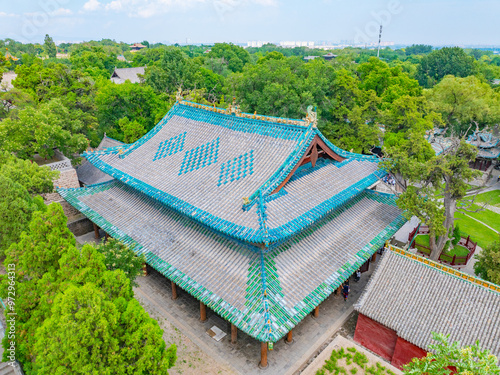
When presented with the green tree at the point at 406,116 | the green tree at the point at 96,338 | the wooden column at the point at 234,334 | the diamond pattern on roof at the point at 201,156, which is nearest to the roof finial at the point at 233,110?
→ the diamond pattern on roof at the point at 201,156

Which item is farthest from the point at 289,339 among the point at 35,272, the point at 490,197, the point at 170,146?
the point at 490,197

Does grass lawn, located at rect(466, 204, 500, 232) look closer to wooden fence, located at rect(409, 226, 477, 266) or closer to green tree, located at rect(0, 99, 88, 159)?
wooden fence, located at rect(409, 226, 477, 266)

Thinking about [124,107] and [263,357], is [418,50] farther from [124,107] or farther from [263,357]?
[263,357]

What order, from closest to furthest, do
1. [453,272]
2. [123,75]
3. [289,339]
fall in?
1. [453,272]
2. [289,339]
3. [123,75]

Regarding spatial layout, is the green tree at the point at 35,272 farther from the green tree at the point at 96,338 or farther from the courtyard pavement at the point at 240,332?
the courtyard pavement at the point at 240,332

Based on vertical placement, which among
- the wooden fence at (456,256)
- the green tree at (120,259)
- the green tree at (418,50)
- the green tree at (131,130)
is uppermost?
the green tree at (418,50)

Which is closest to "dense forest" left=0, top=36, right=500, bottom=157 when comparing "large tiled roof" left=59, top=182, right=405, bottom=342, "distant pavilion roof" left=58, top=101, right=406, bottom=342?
"distant pavilion roof" left=58, top=101, right=406, bottom=342
